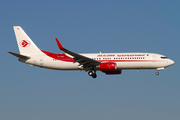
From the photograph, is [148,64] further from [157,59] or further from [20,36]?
[20,36]

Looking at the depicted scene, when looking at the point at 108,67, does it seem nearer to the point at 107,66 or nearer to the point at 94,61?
the point at 107,66

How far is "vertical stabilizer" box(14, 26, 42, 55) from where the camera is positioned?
211 feet

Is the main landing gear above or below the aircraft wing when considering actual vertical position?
below

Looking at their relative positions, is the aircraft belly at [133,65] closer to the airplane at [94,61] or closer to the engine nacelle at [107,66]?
the airplane at [94,61]

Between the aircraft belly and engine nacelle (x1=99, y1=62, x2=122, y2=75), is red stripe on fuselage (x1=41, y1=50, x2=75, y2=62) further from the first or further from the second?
the aircraft belly

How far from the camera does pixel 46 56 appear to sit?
62.3m

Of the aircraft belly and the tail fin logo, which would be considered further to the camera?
the tail fin logo

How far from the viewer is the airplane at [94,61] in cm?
5809

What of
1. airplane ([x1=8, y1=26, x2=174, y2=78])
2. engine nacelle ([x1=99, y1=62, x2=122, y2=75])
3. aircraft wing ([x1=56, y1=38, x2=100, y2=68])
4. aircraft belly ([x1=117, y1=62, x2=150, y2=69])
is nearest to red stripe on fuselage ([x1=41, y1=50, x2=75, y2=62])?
airplane ([x1=8, y1=26, x2=174, y2=78])

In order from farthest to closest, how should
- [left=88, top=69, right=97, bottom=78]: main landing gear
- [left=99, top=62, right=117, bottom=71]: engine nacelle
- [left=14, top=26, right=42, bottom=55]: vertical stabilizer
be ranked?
[left=14, top=26, right=42, bottom=55]: vertical stabilizer < [left=88, top=69, right=97, bottom=78]: main landing gear < [left=99, top=62, right=117, bottom=71]: engine nacelle

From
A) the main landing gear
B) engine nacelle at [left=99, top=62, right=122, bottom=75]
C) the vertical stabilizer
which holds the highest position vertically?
the vertical stabilizer

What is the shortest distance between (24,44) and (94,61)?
15.3 meters

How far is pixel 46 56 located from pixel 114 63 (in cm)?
1283

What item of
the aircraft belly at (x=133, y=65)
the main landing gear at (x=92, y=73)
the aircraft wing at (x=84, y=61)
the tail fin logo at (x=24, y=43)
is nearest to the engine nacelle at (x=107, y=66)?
the aircraft wing at (x=84, y=61)
